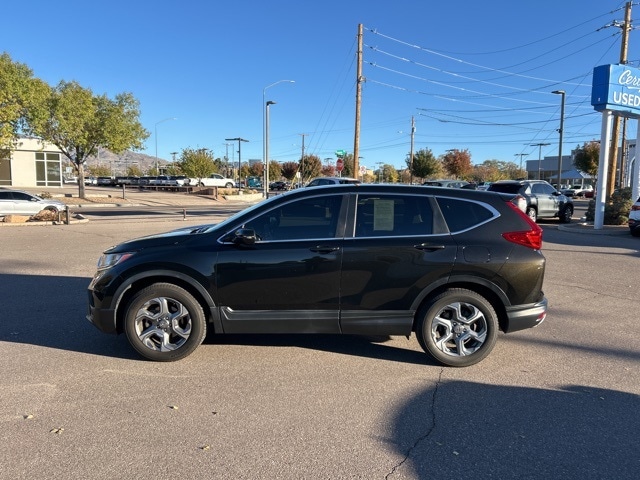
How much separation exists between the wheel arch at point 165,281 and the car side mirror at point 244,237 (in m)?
0.54

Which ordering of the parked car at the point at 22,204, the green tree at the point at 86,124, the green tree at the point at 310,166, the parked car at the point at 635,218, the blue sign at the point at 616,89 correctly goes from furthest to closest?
the green tree at the point at 310,166, the green tree at the point at 86,124, the parked car at the point at 22,204, the blue sign at the point at 616,89, the parked car at the point at 635,218

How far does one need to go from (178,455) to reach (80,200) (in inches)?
1444

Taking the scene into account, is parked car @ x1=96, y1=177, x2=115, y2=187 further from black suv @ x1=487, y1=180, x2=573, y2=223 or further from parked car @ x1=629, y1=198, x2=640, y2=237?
parked car @ x1=629, y1=198, x2=640, y2=237

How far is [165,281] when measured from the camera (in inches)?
183

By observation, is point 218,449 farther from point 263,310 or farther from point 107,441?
point 263,310

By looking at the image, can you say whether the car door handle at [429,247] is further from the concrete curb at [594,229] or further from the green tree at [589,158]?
the green tree at [589,158]

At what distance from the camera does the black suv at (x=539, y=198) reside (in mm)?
18875

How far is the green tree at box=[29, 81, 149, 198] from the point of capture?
3009 cm

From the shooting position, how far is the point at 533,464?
308 centimetres

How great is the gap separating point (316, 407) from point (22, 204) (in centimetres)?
2054

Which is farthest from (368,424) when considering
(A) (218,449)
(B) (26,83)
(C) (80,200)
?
(C) (80,200)

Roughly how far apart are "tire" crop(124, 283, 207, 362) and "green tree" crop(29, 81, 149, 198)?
2811 cm

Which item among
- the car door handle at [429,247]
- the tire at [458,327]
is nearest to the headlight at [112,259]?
the car door handle at [429,247]

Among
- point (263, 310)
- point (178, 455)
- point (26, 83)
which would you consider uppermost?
point (26, 83)
